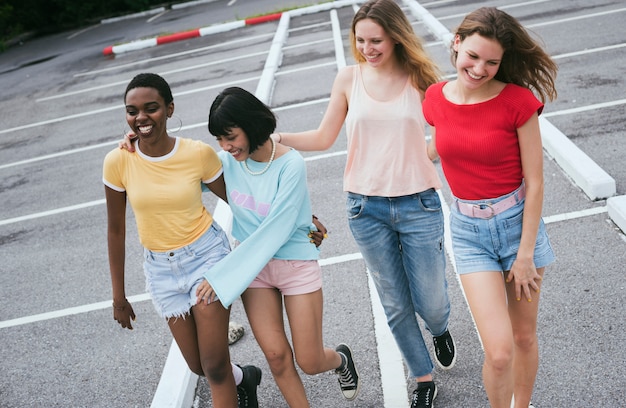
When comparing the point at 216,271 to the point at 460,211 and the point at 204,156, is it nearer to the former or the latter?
the point at 204,156

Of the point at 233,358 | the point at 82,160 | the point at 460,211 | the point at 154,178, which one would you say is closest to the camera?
the point at 460,211

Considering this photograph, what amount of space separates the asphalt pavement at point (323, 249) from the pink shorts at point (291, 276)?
931mm

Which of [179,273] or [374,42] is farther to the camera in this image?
[179,273]

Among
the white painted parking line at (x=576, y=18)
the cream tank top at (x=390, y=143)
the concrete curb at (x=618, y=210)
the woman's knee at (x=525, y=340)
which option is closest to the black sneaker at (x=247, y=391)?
the cream tank top at (x=390, y=143)

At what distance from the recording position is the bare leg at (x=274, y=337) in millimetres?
3164

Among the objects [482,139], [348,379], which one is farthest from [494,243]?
[348,379]

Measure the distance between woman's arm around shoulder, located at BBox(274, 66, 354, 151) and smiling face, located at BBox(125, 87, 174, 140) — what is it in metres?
0.62

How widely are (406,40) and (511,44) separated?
0.59m

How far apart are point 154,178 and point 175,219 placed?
235 mm

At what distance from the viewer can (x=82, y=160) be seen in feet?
31.0

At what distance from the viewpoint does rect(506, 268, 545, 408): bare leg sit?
298 centimetres

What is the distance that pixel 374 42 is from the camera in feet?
10.5

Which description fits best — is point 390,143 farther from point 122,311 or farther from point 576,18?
point 576,18

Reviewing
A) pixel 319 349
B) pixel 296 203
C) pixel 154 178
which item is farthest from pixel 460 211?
pixel 154 178
